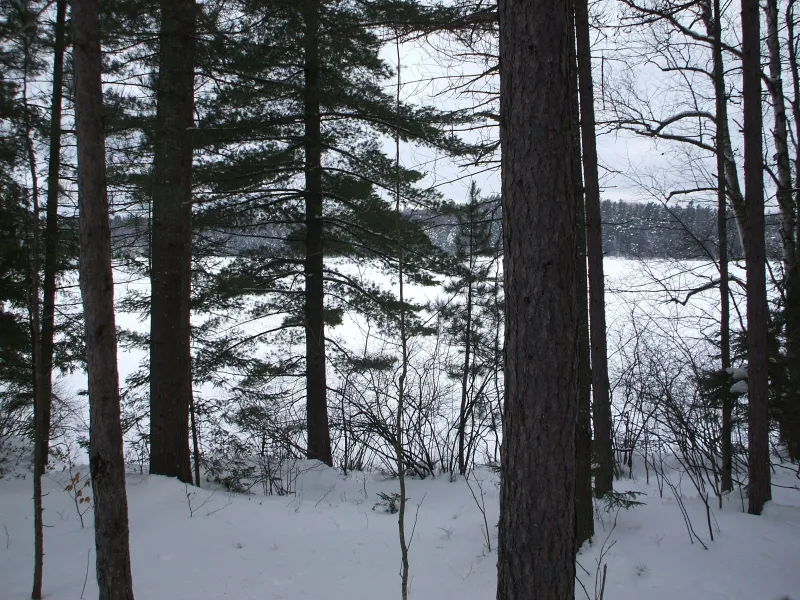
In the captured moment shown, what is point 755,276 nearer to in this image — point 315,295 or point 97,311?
point 97,311

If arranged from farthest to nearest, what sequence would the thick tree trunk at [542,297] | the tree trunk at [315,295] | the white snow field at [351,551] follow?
the tree trunk at [315,295] → the white snow field at [351,551] → the thick tree trunk at [542,297]

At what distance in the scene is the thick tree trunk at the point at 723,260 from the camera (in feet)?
20.8

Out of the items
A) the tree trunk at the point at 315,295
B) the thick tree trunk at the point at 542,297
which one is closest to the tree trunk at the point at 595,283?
the thick tree trunk at the point at 542,297

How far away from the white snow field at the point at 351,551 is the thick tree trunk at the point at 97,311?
952 mm

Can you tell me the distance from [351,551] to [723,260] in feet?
20.8

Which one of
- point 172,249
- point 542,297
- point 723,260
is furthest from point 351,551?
point 723,260

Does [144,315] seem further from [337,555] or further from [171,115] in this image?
[337,555]

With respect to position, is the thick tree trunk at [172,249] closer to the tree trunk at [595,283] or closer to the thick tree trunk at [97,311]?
the thick tree trunk at [97,311]

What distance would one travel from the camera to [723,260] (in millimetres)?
6953

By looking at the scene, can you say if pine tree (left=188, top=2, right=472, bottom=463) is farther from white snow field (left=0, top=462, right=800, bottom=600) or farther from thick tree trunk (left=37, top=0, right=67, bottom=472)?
white snow field (left=0, top=462, right=800, bottom=600)

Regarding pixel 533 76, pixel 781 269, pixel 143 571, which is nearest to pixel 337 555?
pixel 143 571

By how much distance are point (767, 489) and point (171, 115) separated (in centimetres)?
824

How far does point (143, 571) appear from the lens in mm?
4496

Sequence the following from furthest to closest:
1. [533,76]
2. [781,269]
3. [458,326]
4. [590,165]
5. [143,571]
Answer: [458,326] → [781,269] → [590,165] → [143,571] → [533,76]
